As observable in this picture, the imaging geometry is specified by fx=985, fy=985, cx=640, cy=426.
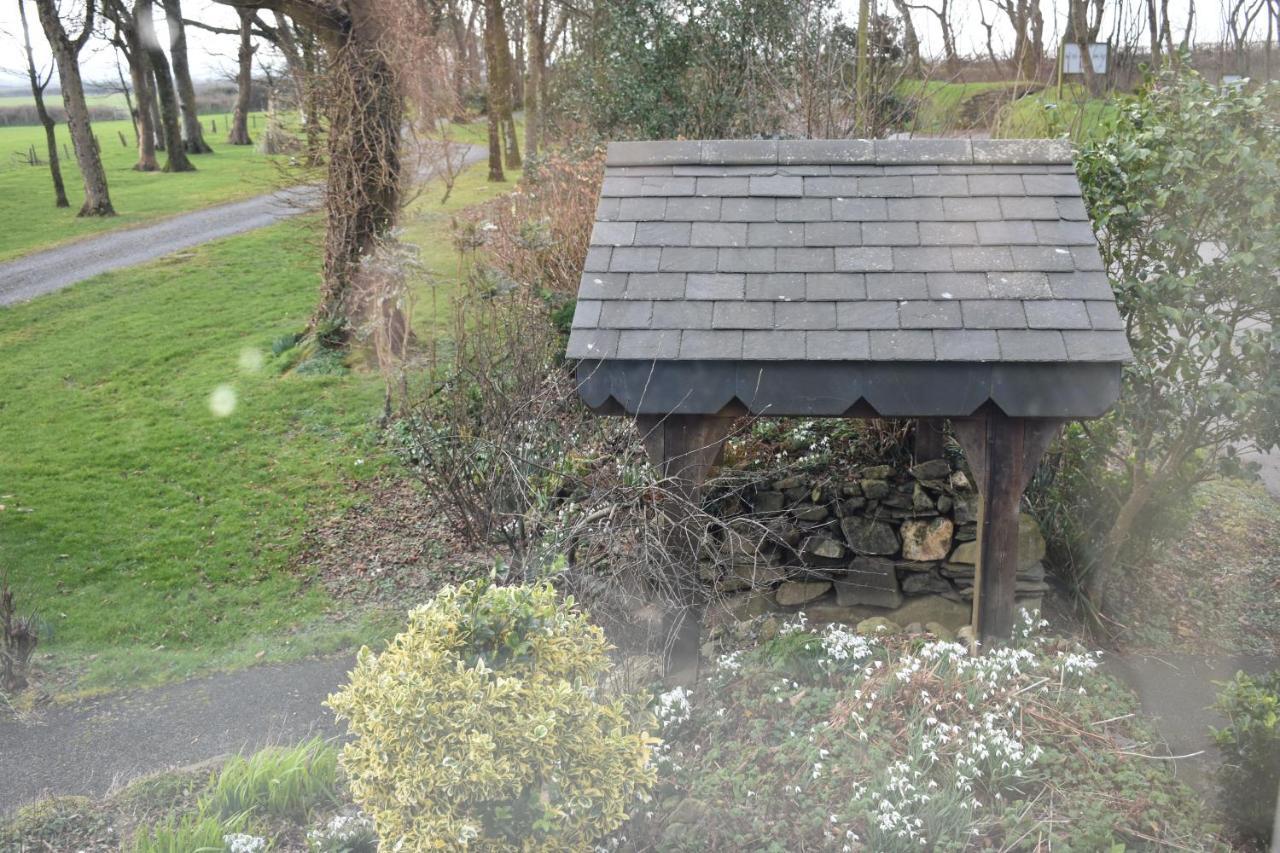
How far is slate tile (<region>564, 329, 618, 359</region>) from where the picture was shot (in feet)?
17.6

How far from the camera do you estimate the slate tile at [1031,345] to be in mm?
5125

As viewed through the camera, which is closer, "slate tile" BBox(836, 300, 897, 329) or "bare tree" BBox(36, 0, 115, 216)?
"slate tile" BBox(836, 300, 897, 329)

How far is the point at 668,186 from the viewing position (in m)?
6.22

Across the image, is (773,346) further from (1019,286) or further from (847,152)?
(847,152)

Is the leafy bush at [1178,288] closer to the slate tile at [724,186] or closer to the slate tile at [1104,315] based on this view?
the slate tile at [1104,315]

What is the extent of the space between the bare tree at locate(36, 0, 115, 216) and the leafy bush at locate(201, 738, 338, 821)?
20.4 metres

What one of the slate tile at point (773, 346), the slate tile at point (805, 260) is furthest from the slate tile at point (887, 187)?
the slate tile at point (773, 346)

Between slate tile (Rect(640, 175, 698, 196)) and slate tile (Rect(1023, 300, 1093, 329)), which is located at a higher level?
slate tile (Rect(640, 175, 698, 196))

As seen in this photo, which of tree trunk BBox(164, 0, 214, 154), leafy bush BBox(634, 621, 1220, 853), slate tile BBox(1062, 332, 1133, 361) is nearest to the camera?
leafy bush BBox(634, 621, 1220, 853)

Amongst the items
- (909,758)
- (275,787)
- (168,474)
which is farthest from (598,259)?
(168,474)

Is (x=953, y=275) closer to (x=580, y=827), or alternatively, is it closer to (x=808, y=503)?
(x=808, y=503)

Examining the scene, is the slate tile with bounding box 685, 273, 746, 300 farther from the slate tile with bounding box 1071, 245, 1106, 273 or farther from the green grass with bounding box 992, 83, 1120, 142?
the green grass with bounding box 992, 83, 1120, 142

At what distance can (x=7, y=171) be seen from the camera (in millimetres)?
29391

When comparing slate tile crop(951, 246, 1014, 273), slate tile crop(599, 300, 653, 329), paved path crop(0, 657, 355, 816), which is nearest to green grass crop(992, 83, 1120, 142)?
slate tile crop(951, 246, 1014, 273)
